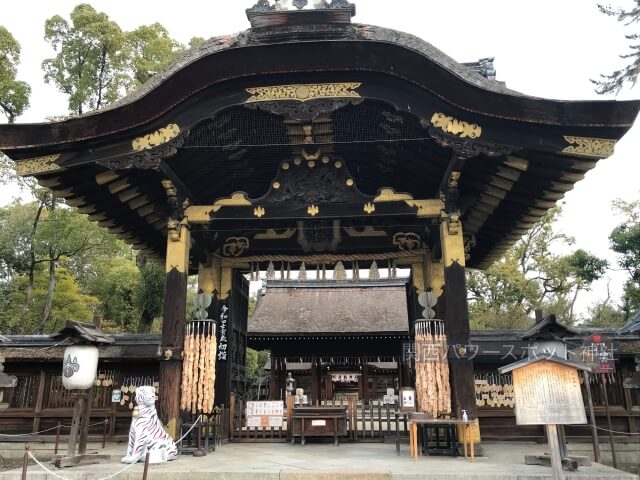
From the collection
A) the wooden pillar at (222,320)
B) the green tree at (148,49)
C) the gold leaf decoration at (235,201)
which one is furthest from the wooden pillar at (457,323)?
the green tree at (148,49)

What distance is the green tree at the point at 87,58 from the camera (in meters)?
20.4

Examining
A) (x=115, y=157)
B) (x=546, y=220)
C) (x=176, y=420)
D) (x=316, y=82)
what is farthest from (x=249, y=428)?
(x=546, y=220)

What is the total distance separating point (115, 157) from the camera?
6816 millimetres

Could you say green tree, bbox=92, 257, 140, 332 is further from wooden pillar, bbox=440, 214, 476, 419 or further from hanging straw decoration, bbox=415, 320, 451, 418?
wooden pillar, bbox=440, 214, 476, 419

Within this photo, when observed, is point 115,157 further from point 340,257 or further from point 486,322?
point 486,322

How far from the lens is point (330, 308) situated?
65.7ft

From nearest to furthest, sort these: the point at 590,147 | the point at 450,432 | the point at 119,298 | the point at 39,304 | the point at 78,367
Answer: the point at 590,147 < the point at 78,367 < the point at 450,432 < the point at 39,304 < the point at 119,298

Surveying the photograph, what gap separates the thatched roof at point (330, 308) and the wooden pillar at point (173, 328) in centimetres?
1032

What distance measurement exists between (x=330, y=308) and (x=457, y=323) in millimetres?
13341

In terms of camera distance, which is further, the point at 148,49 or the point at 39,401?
the point at 148,49

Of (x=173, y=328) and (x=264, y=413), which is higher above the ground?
(x=173, y=328)

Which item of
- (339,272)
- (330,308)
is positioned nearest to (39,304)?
(330,308)

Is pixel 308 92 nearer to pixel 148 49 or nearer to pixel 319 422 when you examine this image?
pixel 319 422

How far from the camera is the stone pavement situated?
17.2ft
